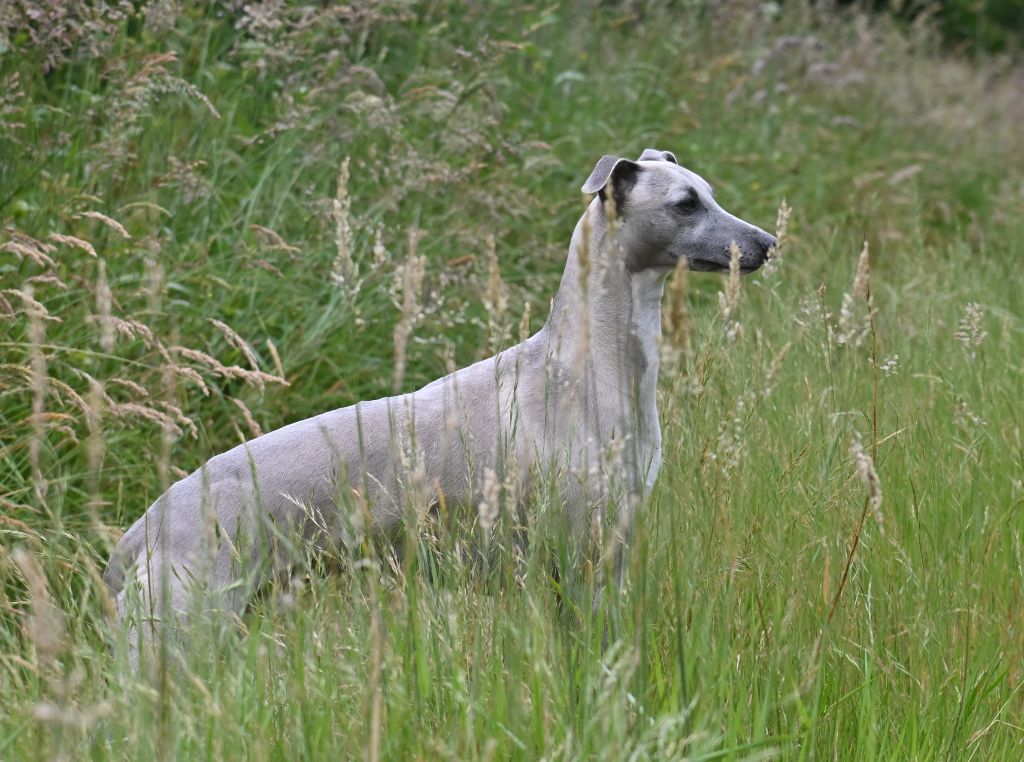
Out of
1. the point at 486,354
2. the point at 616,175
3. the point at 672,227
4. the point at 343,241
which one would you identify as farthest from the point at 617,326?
the point at 486,354

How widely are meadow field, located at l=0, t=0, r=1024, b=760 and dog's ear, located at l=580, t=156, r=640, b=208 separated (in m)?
0.34

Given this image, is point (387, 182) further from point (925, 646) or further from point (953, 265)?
point (925, 646)

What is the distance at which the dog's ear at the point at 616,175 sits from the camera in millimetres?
3426

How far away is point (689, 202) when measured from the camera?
139 inches

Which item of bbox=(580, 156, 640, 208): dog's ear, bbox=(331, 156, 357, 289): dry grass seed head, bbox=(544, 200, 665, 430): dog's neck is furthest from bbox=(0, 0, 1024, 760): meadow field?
bbox=(580, 156, 640, 208): dog's ear

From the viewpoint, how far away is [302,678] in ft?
6.88

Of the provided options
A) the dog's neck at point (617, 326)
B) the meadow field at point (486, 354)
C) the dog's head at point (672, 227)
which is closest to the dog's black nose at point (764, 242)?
the dog's head at point (672, 227)

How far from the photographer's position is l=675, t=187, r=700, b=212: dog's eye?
353cm

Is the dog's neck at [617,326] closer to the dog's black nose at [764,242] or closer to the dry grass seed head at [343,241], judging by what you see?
the dog's black nose at [764,242]

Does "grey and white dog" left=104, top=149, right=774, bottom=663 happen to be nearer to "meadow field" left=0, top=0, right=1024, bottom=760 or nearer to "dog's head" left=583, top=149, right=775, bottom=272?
"dog's head" left=583, top=149, right=775, bottom=272

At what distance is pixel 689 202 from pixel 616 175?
0.21 meters

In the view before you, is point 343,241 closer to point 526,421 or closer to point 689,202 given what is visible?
point 526,421

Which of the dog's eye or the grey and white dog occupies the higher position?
the dog's eye

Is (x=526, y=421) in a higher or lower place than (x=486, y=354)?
higher
